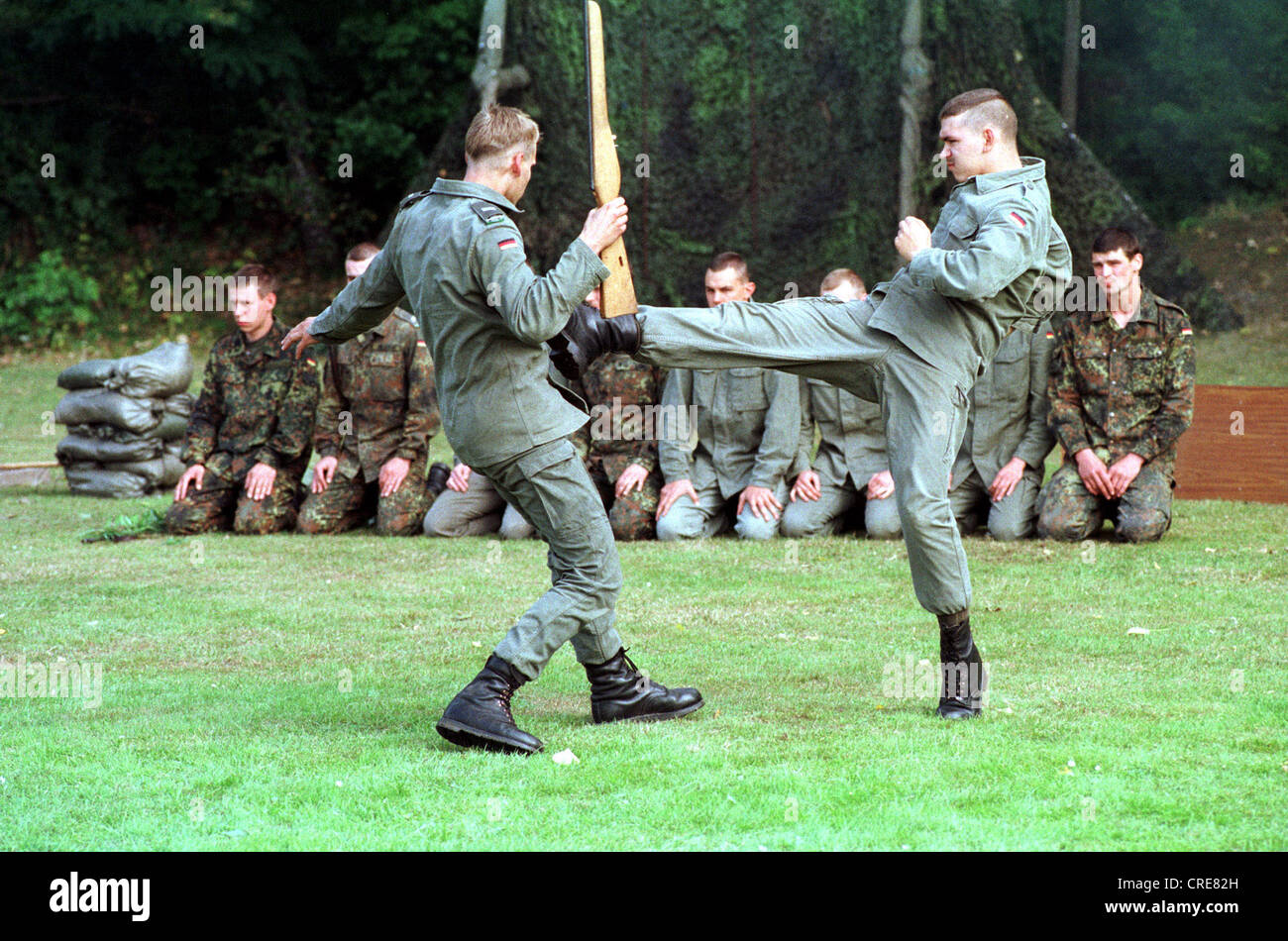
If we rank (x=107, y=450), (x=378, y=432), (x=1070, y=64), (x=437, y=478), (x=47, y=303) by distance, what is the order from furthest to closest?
(x=47, y=303) < (x=1070, y=64) < (x=107, y=450) < (x=437, y=478) < (x=378, y=432)

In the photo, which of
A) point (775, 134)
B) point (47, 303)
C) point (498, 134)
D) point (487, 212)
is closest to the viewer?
point (487, 212)

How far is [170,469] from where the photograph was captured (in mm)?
9906

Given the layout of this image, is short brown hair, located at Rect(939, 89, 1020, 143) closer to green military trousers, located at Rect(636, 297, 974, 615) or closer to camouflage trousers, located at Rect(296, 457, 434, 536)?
green military trousers, located at Rect(636, 297, 974, 615)

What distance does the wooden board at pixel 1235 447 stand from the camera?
8.22 metres

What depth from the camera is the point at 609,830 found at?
10.8ft

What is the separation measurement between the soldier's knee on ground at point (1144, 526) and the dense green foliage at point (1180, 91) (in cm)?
1135

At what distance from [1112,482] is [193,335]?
1436 cm

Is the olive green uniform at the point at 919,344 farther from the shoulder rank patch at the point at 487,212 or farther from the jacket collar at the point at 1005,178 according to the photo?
the shoulder rank patch at the point at 487,212

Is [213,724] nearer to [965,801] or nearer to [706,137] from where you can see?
[965,801]

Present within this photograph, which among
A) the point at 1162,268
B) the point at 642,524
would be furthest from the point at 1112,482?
the point at 1162,268

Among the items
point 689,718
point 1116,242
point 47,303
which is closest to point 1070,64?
point 1116,242

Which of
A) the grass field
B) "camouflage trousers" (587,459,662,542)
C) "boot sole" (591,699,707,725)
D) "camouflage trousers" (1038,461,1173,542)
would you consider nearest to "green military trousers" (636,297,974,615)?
the grass field

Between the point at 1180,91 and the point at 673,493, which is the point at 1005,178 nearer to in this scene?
the point at 673,493

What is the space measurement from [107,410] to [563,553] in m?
6.47
